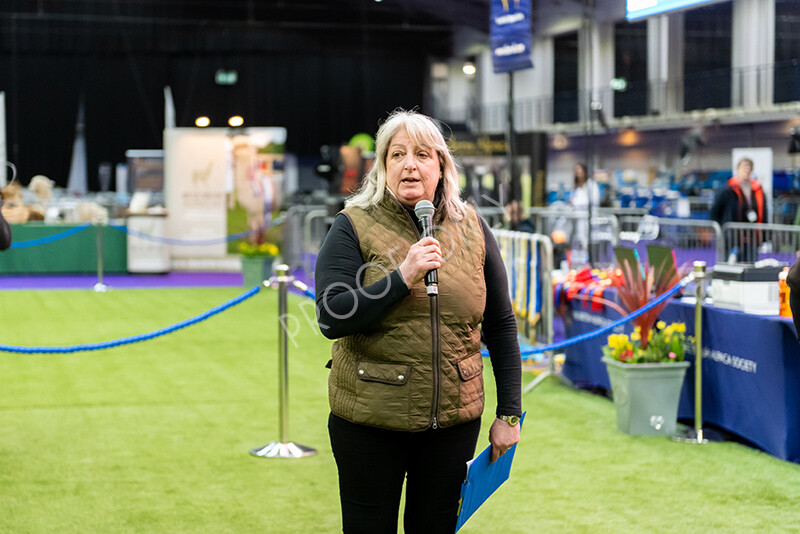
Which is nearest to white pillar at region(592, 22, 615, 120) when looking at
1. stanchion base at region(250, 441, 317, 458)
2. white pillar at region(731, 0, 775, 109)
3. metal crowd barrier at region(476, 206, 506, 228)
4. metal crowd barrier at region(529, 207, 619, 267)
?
white pillar at region(731, 0, 775, 109)

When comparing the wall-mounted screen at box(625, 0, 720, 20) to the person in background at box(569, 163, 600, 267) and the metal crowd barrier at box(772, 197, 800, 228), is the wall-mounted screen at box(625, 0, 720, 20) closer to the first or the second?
the person in background at box(569, 163, 600, 267)

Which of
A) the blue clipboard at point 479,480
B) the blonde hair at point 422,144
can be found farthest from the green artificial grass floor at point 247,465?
the blonde hair at point 422,144

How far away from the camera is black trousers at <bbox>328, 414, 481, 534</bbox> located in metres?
2.41

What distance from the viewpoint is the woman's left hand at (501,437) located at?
2514mm

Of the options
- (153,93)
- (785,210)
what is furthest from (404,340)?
(153,93)

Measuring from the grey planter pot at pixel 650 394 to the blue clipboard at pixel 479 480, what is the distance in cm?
307

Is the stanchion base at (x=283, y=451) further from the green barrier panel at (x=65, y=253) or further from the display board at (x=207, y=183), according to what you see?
the display board at (x=207, y=183)

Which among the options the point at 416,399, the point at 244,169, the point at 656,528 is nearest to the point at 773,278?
the point at 656,528

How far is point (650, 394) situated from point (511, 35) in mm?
4491

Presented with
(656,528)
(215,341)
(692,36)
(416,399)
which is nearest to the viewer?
(416,399)

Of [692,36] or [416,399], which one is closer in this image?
[416,399]

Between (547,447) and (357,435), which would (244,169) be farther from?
(357,435)

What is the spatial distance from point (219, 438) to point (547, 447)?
68.0 inches

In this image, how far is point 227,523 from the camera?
4191mm
